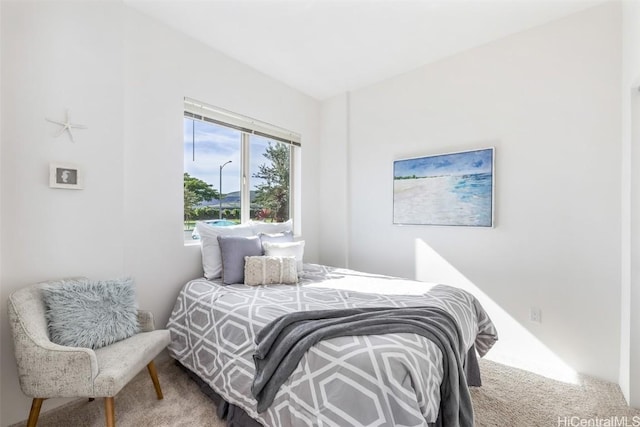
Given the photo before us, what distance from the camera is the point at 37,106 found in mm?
1740

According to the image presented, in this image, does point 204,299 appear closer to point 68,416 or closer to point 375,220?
point 68,416

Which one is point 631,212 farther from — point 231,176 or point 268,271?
point 231,176

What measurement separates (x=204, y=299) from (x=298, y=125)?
2.34 metres

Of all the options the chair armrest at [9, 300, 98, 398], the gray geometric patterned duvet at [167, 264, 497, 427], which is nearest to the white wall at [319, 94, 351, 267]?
the gray geometric patterned duvet at [167, 264, 497, 427]

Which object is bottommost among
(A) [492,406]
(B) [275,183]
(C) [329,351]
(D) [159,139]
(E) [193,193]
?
(A) [492,406]

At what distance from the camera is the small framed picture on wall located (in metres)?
1.79

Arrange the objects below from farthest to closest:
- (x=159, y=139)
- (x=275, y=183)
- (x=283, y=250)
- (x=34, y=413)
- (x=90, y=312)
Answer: (x=275, y=183) < (x=283, y=250) < (x=159, y=139) < (x=90, y=312) < (x=34, y=413)

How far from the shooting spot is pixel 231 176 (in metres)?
3.06

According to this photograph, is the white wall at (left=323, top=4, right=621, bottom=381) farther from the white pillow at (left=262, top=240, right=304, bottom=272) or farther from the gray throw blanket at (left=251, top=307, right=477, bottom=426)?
the gray throw blanket at (left=251, top=307, right=477, bottom=426)

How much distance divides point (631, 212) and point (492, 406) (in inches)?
60.2

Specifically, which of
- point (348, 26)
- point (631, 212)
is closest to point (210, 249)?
point (348, 26)

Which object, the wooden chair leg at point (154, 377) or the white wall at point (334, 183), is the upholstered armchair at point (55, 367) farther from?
the white wall at point (334, 183)

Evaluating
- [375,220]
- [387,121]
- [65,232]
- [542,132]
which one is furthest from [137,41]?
[542,132]

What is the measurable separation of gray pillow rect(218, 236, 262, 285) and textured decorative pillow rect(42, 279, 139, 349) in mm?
666
